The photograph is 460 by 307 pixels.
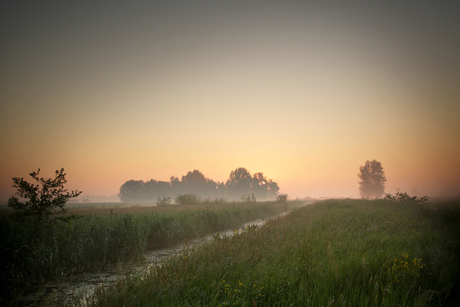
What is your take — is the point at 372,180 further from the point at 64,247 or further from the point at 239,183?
the point at 64,247

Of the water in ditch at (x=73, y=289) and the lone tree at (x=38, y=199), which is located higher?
the lone tree at (x=38, y=199)

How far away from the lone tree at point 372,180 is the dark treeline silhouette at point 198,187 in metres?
37.8

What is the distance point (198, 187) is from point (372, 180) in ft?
216

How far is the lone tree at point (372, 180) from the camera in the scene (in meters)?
65.6

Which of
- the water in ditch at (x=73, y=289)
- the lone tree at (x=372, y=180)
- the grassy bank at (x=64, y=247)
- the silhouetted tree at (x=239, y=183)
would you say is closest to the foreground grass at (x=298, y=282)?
the water in ditch at (x=73, y=289)

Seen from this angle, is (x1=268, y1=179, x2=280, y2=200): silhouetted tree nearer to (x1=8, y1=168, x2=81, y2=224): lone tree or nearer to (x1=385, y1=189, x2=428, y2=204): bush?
(x1=385, y1=189, x2=428, y2=204): bush

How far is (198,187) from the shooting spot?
8969 cm

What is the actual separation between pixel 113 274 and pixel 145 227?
3.76m

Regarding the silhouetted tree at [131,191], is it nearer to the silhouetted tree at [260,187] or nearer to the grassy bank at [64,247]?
the silhouetted tree at [260,187]

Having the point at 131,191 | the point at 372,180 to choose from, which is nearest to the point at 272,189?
the point at 372,180

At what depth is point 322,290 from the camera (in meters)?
3.64

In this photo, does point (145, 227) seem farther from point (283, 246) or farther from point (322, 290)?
point (322, 290)

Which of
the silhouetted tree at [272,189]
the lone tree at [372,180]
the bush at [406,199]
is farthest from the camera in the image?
the silhouetted tree at [272,189]

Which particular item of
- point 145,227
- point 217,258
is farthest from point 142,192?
point 217,258
